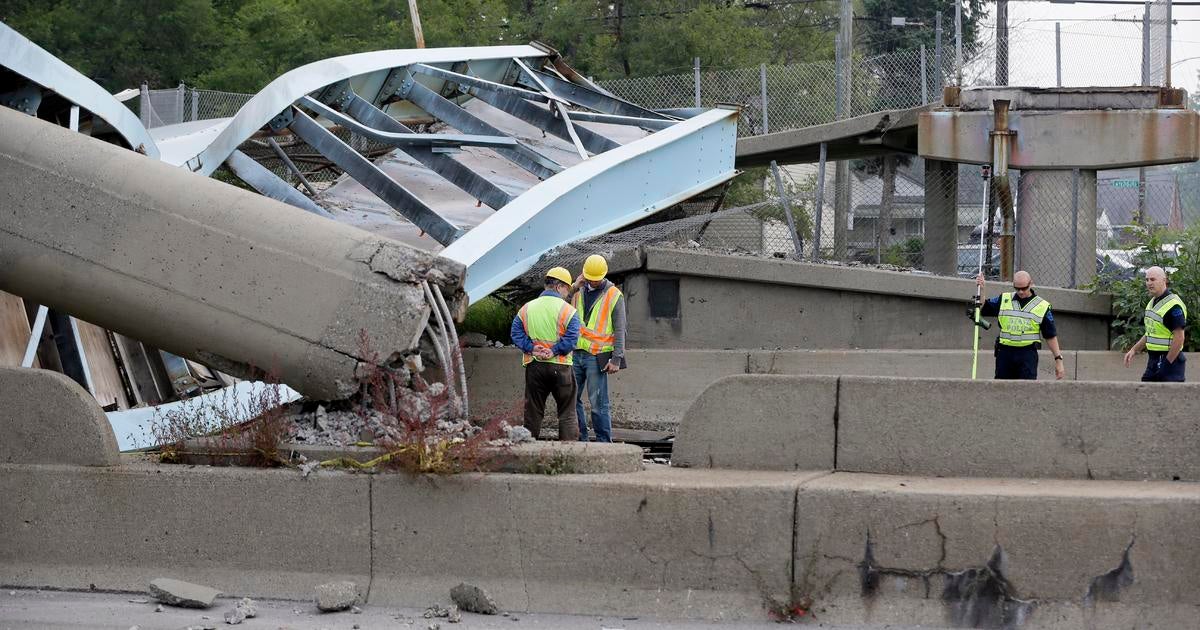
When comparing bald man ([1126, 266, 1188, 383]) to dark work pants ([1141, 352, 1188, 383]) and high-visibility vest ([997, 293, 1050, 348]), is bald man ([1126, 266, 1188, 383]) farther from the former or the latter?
high-visibility vest ([997, 293, 1050, 348])

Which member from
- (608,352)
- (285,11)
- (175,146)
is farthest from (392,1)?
(608,352)

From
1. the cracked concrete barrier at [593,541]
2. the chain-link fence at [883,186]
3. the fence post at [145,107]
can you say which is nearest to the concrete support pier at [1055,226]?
the chain-link fence at [883,186]

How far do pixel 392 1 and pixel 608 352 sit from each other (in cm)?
2312

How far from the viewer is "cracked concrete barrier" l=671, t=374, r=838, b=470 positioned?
23.5ft

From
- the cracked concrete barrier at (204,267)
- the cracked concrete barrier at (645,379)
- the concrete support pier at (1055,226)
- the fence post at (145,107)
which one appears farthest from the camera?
the fence post at (145,107)

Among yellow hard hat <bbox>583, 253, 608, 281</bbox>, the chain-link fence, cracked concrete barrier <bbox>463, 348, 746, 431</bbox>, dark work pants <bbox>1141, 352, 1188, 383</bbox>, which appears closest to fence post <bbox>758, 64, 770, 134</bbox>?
the chain-link fence

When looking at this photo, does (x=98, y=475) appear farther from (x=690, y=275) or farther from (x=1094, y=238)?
(x=1094, y=238)

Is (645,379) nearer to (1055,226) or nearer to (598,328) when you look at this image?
(598,328)

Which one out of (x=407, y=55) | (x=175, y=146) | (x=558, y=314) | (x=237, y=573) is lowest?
(x=237, y=573)

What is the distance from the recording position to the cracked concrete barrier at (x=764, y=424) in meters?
7.15

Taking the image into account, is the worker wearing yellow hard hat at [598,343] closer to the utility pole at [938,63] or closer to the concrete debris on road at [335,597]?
the concrete debris on road at [335,597]

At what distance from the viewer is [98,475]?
7125mm

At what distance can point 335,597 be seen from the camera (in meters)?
6.75

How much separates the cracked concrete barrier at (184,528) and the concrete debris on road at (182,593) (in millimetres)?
147
